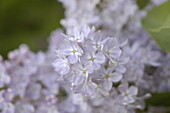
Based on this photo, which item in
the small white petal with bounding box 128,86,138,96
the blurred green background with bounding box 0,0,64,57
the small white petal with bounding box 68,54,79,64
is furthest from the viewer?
the blurred green background with bounding box 0,0,64,57

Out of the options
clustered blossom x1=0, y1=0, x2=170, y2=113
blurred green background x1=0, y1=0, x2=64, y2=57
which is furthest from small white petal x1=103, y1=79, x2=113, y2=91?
blurred green background x1=0, y1=0, x2=64, y2=57

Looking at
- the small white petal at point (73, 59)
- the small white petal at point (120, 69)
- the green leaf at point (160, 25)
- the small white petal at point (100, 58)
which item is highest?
the green leaf at point (160, 25)

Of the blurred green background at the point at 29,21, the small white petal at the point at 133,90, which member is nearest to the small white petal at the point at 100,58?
the small white petal at the point at 133,90

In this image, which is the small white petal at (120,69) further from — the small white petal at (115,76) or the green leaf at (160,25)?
the green leaf at (160,25)

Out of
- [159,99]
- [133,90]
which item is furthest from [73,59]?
[159,99]

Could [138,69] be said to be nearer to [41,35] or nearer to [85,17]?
[85,17]

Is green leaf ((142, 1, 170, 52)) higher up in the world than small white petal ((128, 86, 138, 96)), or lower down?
higher up

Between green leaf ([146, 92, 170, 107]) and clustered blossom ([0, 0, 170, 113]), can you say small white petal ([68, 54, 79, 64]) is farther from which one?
green leaf ([146, 92, 170, 107])
